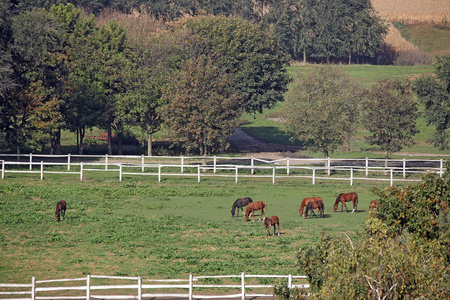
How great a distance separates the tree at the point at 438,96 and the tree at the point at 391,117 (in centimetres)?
116

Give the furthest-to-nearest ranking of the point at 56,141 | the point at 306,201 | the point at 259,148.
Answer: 1. the point at 259,148
2. the point at 56,141
3. the point at 306,201

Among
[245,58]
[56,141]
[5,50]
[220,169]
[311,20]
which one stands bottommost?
A: [220,169]

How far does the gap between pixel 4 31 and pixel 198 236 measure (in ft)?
91.1

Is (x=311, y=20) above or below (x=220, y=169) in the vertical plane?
above

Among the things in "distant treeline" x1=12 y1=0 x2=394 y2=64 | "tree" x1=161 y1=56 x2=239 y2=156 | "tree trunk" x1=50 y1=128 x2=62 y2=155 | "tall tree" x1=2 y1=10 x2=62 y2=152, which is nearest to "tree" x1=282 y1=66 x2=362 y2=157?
"tree" x1=161 y1=56 x2=239 y2=156

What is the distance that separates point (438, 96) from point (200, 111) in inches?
744

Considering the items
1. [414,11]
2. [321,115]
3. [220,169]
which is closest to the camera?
[220,169]

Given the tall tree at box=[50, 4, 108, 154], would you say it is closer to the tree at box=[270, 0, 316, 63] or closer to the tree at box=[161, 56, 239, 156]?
the tree at box=[161, 56, 239, 156]

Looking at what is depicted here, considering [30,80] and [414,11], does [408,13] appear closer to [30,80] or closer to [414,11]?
[414,11]

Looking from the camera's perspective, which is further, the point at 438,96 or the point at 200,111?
the point at 438,96

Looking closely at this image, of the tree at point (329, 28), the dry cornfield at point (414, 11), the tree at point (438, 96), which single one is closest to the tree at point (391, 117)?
the tree at point (438, 96)

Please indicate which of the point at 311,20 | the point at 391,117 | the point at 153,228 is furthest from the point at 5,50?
the point at 311,20

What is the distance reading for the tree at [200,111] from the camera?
41.3 metres

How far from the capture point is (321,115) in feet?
138
